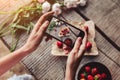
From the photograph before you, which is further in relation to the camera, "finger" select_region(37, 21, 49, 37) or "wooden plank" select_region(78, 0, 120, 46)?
"wooden plank" select_region(78, 0, 120, 46)

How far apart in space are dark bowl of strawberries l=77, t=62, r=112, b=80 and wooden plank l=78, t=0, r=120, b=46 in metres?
0.37

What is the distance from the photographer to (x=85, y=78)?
2.42 meters


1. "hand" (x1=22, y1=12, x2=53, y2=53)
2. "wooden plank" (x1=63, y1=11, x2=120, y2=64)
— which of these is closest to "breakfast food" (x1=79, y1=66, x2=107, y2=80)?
"wooden plank" (x1=63, y1=11, x2=120, y2=64)

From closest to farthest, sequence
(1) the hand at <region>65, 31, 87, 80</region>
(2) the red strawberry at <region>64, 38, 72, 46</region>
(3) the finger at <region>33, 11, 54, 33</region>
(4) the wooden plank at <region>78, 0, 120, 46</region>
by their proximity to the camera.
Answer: (1) the hand at <region>65, 31, 87, 80</region>
(3) the finger at <region>33, 11, 54, 33</region>
(2) the red strawberry at <region>64, 38, 72, 46</region>
(4) the wooden plank at <region>78, 0, 120, 46</region>

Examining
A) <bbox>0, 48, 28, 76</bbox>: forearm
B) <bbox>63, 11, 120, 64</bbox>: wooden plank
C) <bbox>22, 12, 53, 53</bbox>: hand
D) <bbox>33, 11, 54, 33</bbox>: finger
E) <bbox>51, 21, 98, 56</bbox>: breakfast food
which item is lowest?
<bbox>63, 11, 120, 64</bbox>: wooden plank

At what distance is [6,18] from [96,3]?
0.94 m

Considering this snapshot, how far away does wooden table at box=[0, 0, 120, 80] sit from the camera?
261 cm

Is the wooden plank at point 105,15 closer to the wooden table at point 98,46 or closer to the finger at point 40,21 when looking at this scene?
the wooden table at point 98,46

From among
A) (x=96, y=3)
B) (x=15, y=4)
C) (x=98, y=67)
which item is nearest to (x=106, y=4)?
(x=96, y=3)

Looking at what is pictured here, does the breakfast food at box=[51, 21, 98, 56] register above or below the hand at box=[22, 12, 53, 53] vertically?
below

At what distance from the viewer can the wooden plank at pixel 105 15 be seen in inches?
109

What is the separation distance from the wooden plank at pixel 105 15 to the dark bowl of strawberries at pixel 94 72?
374 millimetres

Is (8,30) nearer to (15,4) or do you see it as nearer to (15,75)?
(15,4)

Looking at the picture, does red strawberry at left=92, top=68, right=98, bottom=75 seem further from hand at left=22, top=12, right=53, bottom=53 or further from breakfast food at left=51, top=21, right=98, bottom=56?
hand at left=22, top=12, right=53, bottom=53
